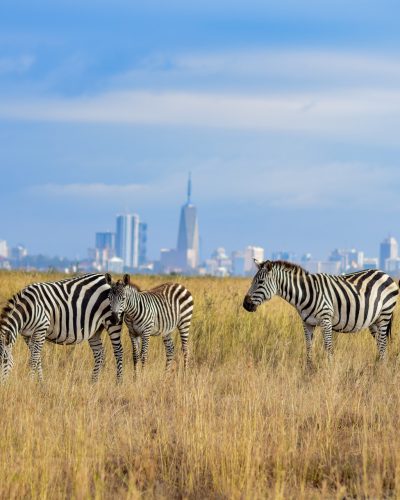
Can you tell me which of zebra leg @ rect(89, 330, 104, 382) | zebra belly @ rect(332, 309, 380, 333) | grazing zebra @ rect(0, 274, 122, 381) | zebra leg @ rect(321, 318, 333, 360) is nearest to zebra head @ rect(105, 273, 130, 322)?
grazing zebra @ rect(0, 274, 122, 381)

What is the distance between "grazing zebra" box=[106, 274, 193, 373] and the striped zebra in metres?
1.03

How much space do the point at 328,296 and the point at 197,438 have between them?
18.3 feet

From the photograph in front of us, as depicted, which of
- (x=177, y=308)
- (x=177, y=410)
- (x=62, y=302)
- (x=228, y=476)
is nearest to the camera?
(x=228, y=476)

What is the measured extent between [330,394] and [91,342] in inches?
154

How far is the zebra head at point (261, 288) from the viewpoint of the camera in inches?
502

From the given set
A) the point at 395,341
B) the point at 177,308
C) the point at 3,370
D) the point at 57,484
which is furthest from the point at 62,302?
the point at 395,341

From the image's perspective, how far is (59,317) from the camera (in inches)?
449

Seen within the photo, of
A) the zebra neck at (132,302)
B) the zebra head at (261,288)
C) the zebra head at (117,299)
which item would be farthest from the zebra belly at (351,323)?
the zebra head at (117,299)

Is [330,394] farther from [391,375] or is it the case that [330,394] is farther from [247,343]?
[247,343]

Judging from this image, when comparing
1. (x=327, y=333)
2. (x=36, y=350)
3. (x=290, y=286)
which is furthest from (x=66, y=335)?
(x=327, y=333)

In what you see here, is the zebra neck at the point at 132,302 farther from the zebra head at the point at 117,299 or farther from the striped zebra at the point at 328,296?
the striped zebra at the point at 328,296

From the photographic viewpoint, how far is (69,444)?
768cm

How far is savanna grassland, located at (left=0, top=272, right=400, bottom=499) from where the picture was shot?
696 centimetres

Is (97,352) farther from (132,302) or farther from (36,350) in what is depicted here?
(36,350)
